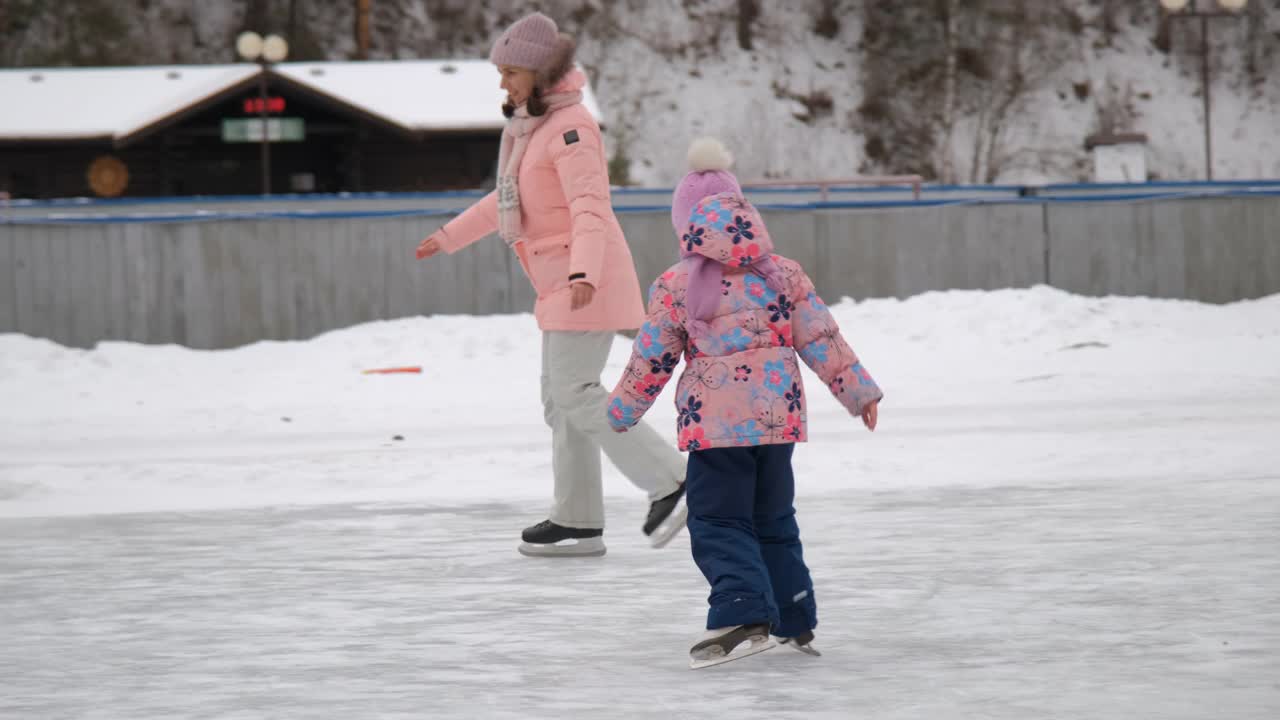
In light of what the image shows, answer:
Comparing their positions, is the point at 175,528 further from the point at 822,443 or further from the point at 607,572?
the point at 822,443

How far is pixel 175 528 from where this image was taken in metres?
7.49

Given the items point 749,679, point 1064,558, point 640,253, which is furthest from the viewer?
point 640,253

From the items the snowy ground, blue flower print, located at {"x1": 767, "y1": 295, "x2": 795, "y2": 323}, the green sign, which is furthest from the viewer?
the green sign

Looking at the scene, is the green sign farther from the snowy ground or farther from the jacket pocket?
the jacket pocket

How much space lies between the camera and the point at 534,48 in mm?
6426

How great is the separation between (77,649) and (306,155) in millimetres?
35039

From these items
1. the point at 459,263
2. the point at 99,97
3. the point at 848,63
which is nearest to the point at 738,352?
the point at 459,263

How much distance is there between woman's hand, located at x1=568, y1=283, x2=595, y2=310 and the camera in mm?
6031

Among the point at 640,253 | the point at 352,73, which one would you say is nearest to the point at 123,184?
the point at 352,73

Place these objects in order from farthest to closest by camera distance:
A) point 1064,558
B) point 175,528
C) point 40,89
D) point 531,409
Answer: point 40,89
point 531,409
point 175,528
point 1064,558

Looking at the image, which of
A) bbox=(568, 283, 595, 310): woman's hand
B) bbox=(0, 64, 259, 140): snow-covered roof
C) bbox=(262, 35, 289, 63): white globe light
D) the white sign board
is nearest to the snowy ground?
bbox=(568, 283, 595, 310): woman's hand

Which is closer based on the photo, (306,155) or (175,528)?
(175,528)

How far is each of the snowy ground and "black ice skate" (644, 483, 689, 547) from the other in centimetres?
8

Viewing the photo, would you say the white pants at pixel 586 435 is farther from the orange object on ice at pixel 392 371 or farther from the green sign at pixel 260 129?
the green sign at pixel 260 129
